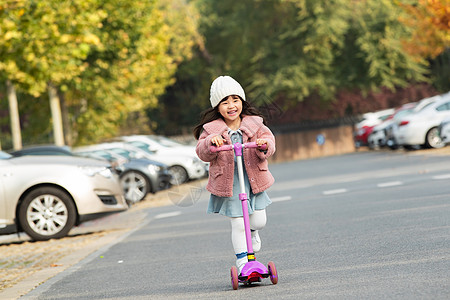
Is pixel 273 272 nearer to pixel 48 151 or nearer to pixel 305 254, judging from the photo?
pixel 305 254

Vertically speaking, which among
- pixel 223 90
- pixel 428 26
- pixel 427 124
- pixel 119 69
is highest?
pixel 428 26

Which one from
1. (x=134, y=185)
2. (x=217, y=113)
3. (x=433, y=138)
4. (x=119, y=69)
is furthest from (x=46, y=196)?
(x=119, y=69)

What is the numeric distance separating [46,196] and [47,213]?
0.84ft

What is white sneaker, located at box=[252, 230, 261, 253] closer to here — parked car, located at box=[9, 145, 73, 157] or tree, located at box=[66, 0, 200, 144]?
parked car, located at box=[9, 145, 73, 157]

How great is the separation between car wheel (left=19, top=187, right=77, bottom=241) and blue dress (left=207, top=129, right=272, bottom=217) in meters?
6.78

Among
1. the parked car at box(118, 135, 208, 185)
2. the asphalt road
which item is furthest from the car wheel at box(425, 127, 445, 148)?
the asphalt road

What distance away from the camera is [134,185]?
869 inches

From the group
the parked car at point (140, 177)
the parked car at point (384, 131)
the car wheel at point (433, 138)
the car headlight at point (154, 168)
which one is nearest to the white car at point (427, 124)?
the car wheel at point (433, 138)

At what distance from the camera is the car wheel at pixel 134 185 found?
856 inches

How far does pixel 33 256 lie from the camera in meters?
12.0

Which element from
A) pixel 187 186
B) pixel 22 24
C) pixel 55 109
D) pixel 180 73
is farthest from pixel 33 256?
pixel 180 73

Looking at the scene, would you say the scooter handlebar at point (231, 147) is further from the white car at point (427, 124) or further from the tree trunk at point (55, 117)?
the tree trunk at point (55, 117)

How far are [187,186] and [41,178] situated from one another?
20.6ft

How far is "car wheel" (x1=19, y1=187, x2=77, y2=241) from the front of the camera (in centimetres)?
1356
